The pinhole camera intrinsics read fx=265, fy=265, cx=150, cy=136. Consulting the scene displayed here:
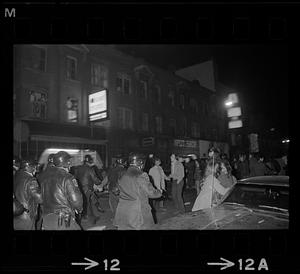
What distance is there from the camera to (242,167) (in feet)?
15.6

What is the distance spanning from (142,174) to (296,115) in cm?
238

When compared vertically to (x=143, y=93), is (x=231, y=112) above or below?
below

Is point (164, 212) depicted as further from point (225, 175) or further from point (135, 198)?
point (135, 198)

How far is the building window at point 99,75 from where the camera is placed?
646cm

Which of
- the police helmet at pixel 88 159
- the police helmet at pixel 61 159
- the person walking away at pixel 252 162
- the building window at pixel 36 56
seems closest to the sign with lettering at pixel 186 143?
the person walking away at pixel 252 162

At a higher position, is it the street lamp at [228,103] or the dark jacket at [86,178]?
the street lamp at [228,103]

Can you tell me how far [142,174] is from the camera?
408 centimetres

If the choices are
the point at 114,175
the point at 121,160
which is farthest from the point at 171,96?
the point at 114,175

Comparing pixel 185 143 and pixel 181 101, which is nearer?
pixel 185 143

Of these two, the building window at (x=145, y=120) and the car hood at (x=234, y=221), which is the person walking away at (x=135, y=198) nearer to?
the car hood at (x=234, y=221)

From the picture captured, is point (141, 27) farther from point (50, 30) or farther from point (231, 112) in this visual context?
point (231, 112)

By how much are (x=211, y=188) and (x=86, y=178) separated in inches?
109

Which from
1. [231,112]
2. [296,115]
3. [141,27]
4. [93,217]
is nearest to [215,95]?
[231,112]

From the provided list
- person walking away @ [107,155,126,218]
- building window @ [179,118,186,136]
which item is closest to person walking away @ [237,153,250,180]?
building window @ [179,118,186,136]
